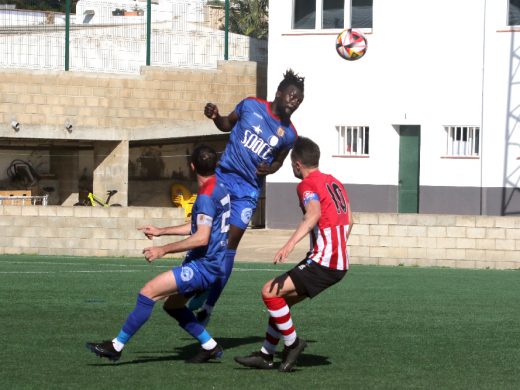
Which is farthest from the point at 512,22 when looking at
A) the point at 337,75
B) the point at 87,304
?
the point at 87,304

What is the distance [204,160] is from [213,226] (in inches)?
20.8

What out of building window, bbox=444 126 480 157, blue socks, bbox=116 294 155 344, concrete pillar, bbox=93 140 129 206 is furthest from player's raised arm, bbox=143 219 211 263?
concrete pillar, bbox=93 140 129 206

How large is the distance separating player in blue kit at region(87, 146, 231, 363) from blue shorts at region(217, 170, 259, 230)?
3.90 feet

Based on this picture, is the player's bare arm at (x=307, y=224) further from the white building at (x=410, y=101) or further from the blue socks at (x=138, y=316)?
the white building at (x=410, y=101)

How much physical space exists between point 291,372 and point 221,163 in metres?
2.37

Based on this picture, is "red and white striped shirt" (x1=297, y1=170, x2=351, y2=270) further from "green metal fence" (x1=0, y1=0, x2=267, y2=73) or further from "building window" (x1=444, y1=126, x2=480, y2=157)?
"green metal fence" (x1=0, y1=0, x2=267, y2=73)

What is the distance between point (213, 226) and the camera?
916 centimetres

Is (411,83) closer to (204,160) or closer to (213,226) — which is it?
(204,160)

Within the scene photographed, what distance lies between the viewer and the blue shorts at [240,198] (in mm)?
10578

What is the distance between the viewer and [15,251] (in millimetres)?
24250

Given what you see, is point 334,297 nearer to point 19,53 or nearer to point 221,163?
point 221,163

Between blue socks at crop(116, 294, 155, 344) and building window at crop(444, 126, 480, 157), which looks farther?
building window at crop(444, 126, 480, 157)

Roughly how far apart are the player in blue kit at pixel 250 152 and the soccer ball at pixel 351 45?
72.6 feet

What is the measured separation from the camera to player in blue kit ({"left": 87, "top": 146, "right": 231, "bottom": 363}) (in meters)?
8.93
